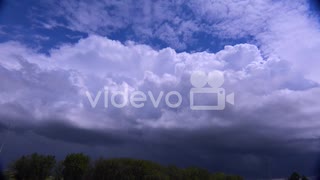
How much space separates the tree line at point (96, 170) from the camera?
308 ft

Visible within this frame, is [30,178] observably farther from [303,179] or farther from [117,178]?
[303,179]

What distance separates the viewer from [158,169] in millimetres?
98312

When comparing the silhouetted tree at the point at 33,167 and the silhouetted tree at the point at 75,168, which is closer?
the silhouetted tree at the point at 33,167

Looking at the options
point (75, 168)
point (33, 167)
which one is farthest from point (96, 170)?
point (33, 167)

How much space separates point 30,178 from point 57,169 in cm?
827

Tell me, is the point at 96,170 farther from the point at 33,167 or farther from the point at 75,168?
the point at 33,167

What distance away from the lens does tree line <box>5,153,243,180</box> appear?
94000 millimetres

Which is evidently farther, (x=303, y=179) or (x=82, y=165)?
(x=303, y=179)

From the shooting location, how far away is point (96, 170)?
97125 millimetres

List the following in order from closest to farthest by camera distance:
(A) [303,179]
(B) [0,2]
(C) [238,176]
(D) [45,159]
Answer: (B) [0,2] < (D) [45,159] < (C) [238,176] < (A) [303,179]

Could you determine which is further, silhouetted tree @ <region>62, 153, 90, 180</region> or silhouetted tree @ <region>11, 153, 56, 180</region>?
silhouetted tree @ <region>62, 153, 90, 180</region>

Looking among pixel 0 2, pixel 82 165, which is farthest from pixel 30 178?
pixel 0 2

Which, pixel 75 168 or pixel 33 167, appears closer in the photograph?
pixel 33 167

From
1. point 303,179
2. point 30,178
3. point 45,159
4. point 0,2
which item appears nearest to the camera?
point 0,2
